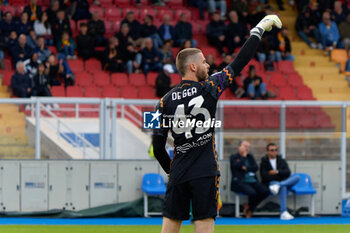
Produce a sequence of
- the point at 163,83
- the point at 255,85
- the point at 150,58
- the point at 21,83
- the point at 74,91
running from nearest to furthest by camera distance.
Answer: the point at 21,83, the point at 163,83, the point at 74,91, the point at 255,85, the point at 150,58

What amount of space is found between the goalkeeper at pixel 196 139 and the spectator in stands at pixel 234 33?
49.6 feet

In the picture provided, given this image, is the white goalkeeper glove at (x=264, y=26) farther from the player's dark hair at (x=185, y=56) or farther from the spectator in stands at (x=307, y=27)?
the spectator in stands at (x=307, y=27)

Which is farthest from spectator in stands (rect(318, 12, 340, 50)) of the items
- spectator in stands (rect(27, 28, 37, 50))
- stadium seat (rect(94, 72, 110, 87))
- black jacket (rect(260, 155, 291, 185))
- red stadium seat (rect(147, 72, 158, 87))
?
black jacket (rect(260, 155, 291, 185))

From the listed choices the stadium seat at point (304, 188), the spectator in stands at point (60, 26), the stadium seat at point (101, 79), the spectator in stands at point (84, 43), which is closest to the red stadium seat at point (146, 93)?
the stadium seat at point (101, 79)

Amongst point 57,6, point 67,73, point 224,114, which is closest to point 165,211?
point 224,114

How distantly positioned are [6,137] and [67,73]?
5.09 metres

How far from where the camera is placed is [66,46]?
1917 centimetres

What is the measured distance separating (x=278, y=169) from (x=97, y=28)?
8.20 meters

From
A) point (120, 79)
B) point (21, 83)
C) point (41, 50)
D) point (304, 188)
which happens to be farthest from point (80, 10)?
point (304, 188)

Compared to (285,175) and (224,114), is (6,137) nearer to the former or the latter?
(224,114)

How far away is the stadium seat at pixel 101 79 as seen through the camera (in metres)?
18.5

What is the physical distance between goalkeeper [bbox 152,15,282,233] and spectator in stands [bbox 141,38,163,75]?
44.9ft

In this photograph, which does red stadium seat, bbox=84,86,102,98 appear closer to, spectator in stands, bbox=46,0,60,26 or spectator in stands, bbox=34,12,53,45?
spectator in stands, bbox=34,12,53,45

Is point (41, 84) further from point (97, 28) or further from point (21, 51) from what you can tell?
point (97, 28)
